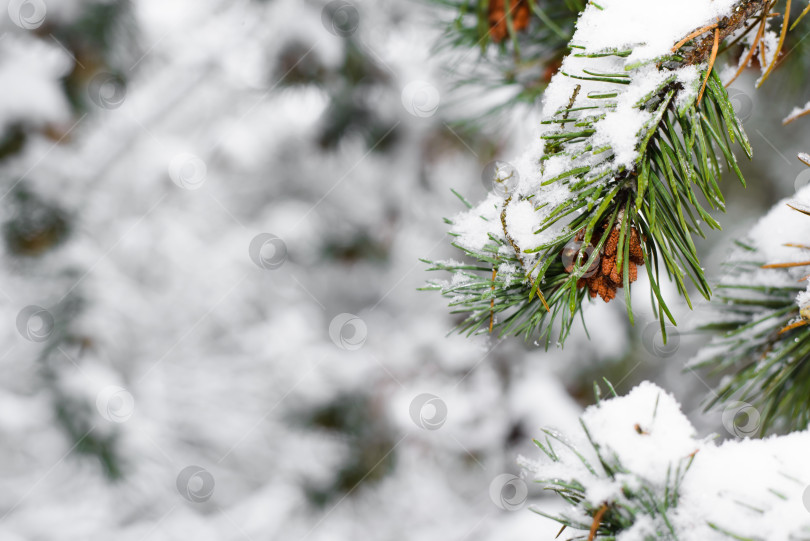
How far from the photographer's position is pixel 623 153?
0.32 meters

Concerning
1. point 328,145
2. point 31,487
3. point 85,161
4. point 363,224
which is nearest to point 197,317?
point 31,487

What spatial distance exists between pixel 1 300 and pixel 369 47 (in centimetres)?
277
